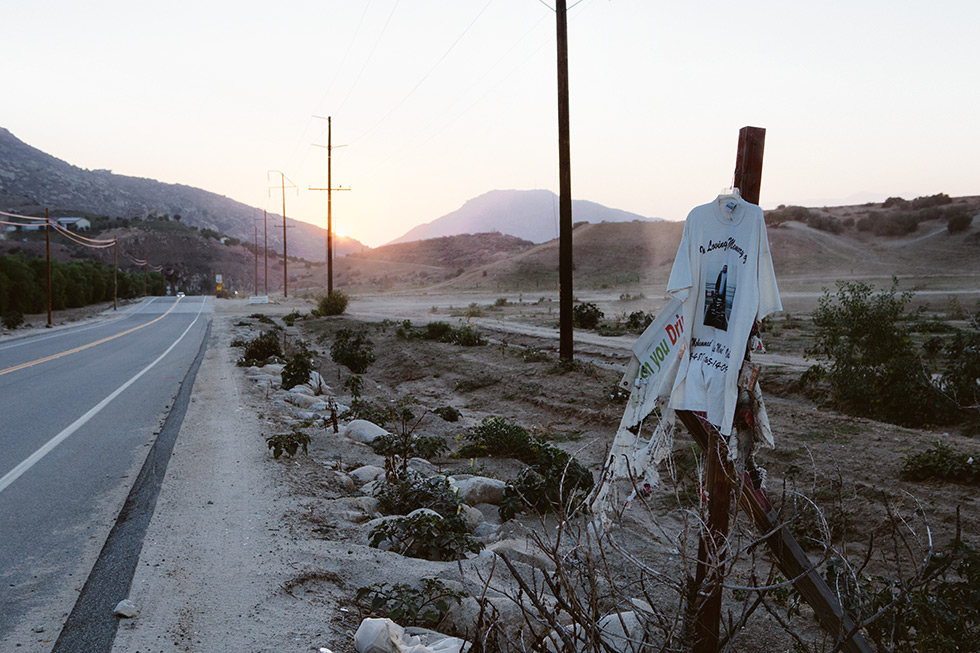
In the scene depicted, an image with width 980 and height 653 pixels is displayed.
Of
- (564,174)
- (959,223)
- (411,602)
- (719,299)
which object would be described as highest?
(959,223)

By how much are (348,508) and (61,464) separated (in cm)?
338

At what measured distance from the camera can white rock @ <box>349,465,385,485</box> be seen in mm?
6793

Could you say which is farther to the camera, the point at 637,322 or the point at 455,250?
the point at 455,250

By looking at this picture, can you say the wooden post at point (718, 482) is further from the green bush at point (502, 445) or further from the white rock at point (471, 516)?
the green bush at point (502, 445)

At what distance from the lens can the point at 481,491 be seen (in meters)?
6.38

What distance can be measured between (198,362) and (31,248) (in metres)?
85.6

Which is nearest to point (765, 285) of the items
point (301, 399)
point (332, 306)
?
point (301, 399)

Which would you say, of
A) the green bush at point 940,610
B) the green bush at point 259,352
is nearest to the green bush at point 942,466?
the green bush at point 940,610

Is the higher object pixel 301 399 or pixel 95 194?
pixel 95 194

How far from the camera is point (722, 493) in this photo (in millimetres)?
2986

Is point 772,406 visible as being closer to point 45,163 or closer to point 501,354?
point 501,354

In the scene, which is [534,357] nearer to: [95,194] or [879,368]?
[879,368]

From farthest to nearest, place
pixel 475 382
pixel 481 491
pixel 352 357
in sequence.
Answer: pixel 352 357 → pixel 475 382 → pixel 481 491

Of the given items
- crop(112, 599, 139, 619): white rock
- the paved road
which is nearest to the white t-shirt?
crop(112, 599, 139, 619): white rock
